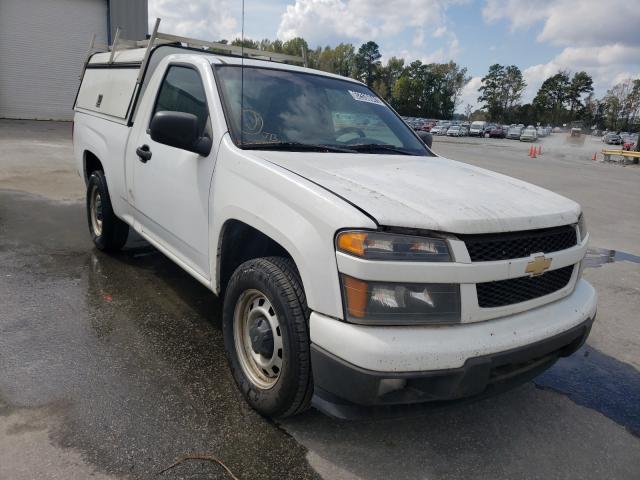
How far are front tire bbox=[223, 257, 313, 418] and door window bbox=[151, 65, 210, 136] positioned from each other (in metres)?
1.12

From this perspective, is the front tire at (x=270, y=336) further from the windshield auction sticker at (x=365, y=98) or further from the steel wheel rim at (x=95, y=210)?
the steel wheel rim at (x=95, y=210)

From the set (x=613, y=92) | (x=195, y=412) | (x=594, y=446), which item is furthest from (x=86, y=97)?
(x=613, y=92)

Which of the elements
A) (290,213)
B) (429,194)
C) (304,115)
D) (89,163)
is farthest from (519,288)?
(89,163)

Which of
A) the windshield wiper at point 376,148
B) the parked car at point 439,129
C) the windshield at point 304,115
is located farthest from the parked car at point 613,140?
the windshield wiper at point 376,148

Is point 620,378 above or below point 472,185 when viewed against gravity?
below

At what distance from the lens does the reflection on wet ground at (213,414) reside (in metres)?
2.42

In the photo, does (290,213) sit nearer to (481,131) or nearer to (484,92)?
(481,131)

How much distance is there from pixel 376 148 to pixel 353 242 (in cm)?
155

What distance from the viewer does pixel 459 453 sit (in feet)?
8.37

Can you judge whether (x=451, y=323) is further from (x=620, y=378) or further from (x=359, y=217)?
(x=620, y=378)

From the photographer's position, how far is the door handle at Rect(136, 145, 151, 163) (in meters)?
3.78

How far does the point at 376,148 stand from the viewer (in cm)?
350

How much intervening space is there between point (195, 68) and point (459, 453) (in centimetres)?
290

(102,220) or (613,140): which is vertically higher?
(613,140)
